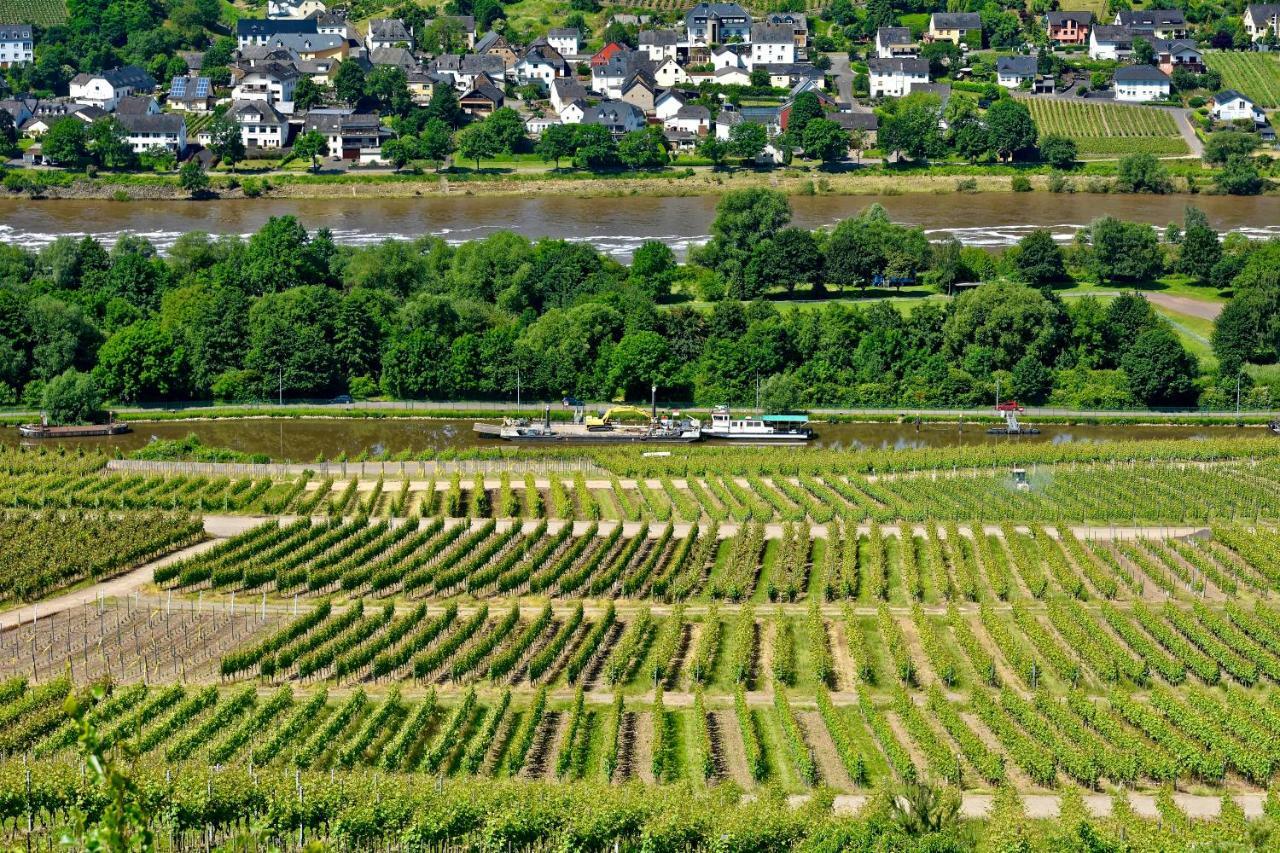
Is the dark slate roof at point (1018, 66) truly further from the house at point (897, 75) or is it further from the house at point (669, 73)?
the house at point (669, 73)

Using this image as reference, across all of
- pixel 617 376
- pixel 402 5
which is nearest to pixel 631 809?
pixel 617 376

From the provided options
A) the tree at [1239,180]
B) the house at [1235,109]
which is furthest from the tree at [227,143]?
the house at [1235,109]

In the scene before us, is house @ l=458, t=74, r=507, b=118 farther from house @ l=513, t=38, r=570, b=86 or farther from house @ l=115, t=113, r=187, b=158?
house @ l=115, t=113, r=187, b=158

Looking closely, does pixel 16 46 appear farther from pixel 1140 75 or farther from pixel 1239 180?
pixel 1239 180

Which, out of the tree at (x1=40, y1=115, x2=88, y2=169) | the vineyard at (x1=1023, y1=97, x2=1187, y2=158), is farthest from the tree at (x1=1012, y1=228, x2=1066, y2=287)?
the tree at (x1=40, y1=115, x2=88, y2=169)

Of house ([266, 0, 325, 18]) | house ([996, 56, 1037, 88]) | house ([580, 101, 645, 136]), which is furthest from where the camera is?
house ([266, 0, 325, 18])

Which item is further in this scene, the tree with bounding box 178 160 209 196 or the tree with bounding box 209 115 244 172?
the tree with bounding box 209 115 244 172

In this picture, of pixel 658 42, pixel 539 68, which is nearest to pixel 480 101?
pixel 539 68
